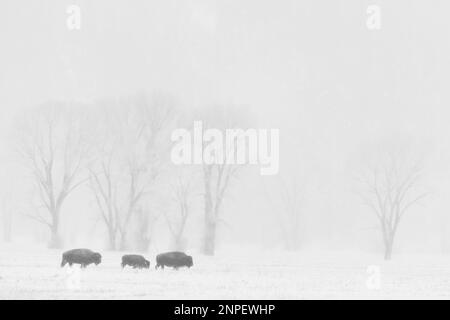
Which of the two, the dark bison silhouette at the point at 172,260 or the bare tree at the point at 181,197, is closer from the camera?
the dark bison silhouette at the point at 172,260

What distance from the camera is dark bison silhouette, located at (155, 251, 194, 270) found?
38281 millimetres

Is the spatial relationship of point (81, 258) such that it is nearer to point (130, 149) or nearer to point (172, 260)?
point (172, 260)

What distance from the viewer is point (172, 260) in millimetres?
38562

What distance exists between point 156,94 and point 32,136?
12609 mm

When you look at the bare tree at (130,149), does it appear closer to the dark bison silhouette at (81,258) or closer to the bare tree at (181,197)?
the bare tree at (181,197)

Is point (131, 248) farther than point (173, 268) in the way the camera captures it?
Yes

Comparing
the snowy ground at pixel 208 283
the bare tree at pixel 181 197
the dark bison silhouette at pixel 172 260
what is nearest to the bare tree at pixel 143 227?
the bare tree at pixel 181 197

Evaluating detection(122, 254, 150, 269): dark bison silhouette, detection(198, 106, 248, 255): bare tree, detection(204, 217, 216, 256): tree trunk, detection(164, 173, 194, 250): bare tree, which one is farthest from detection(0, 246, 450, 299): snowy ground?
detection(164, 173, 194, 250): bare tree

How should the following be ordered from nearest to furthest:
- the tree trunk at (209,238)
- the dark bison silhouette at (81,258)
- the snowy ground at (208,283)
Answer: the snowy ground at (208,283) → the dark bison silhouette at (81,258) → the tree trunk at (209,238)

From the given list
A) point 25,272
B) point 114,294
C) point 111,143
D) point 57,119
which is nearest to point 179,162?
point 111,143

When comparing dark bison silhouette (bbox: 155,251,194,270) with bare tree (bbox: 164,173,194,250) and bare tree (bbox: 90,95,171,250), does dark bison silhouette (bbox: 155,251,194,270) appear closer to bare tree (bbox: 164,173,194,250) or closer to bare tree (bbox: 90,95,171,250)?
bare tree (bbox: 90,95,171,250)

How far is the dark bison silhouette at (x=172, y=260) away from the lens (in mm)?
38281

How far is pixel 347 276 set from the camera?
123 feet

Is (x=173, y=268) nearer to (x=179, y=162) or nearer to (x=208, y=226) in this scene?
(x=208, y=226)
